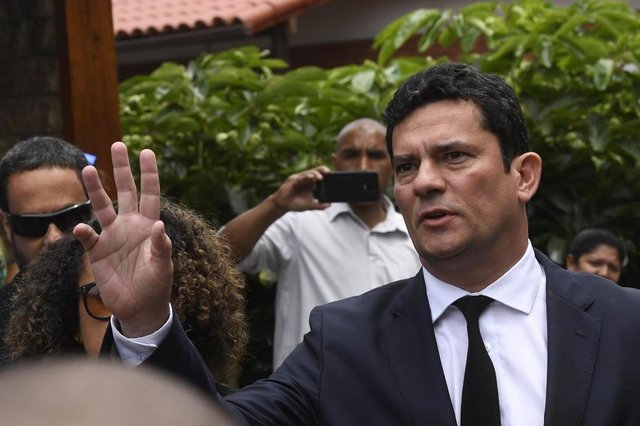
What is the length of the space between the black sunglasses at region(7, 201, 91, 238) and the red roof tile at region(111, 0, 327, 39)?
293 inches

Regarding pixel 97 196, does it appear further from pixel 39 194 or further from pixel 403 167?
pixel 39 194

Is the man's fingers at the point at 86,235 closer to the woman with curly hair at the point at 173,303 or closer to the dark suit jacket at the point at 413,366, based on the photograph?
the dark suit jacket at the point at 413,366

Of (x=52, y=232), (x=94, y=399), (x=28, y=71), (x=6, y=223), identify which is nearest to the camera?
(x=94, y=399)

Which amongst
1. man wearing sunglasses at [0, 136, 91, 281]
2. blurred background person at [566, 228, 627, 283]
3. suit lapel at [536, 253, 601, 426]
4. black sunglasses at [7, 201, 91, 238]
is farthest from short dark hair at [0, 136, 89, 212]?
blurred background person at [566, 228, 627, 283]

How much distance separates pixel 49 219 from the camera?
11.8ft

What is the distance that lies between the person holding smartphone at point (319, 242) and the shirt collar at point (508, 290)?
Answer: 2.36 m

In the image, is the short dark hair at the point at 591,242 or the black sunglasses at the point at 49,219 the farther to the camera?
the short dark hair at the point at 591,242

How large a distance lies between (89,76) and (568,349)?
324 cm

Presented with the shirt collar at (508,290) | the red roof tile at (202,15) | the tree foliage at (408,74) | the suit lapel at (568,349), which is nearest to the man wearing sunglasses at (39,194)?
the shirt collar at (508,290)

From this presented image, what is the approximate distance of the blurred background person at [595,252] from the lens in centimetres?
560

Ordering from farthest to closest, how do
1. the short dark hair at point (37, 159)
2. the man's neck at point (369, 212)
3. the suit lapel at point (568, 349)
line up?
the man's neck at point (369, 212) → the short dark hair at point (37, 159) → the suit lapel at point (568, 349)

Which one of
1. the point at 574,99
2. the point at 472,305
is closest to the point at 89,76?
the point at 574,99

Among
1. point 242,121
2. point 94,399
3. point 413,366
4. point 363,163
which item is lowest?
point 242,121

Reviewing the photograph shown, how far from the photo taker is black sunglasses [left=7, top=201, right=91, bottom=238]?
3607mm
